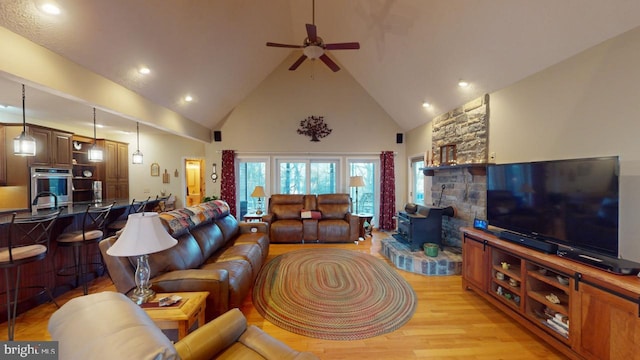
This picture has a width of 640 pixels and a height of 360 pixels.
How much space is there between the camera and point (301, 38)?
5.55 m

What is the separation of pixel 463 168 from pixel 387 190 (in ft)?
8.46

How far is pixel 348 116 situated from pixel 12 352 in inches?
248

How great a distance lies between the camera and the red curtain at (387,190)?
6434 millimetres

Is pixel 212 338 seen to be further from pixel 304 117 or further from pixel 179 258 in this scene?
pixel 304 117

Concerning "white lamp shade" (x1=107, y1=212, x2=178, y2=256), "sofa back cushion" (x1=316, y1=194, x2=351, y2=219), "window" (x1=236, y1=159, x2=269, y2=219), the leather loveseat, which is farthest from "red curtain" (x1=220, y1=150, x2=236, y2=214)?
"white lamp shade" (x1=107, y1=212, x2=178, y2=256)

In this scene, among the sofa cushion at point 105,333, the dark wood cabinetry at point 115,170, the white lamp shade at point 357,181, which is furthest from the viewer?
the dark wood cabinetry at point 115,170

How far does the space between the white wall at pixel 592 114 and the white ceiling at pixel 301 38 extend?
155mm

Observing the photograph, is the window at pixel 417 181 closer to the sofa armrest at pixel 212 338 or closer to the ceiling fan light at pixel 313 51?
the ceiling fan light at pixel 313 51

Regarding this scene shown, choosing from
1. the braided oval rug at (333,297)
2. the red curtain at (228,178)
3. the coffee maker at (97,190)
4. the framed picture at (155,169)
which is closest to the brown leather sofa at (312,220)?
the braided oval rug at (333,297)

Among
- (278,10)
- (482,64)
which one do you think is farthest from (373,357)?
(278,10)

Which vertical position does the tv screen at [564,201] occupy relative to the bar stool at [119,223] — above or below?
above

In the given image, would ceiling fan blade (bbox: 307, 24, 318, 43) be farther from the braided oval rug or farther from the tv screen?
the braided oval rug

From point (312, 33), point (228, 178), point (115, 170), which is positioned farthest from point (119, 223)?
point (312, 33)

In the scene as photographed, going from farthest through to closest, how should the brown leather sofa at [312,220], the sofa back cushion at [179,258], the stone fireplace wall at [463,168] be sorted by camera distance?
the brown leather sofa at [312,220] < the stone fireplace wall at [463,168] < the sofa back cushion at [179,258]
